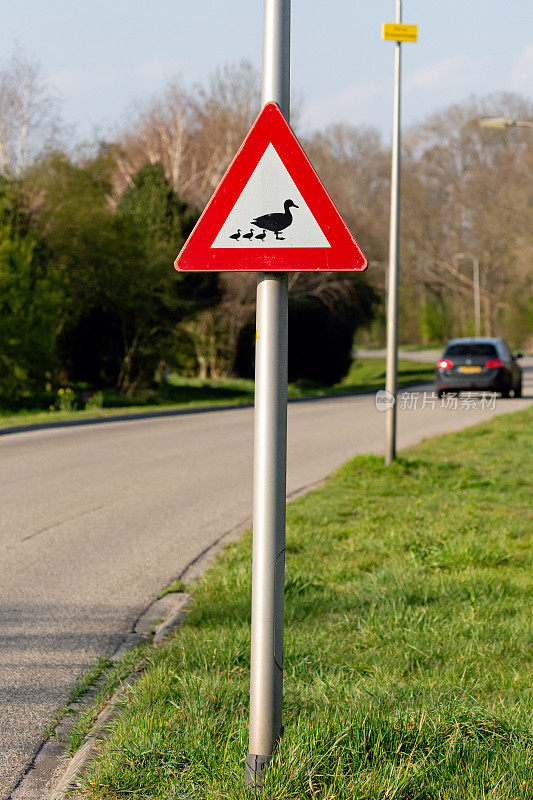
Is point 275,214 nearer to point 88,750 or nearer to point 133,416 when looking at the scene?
point 88,750

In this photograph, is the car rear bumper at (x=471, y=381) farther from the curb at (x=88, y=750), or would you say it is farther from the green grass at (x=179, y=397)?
the curb at (x=88, y=750)

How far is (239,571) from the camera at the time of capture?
612 centimetres

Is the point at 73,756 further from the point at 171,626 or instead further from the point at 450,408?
the point at 450,408

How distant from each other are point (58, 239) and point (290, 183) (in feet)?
80.3

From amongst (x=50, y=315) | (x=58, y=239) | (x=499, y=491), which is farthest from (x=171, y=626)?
(x=58, y=239)

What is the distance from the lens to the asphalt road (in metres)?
4.69

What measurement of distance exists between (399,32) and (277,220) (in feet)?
27.4

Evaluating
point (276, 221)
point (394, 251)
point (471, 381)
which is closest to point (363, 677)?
point (276, 221)

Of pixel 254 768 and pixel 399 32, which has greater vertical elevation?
pixel 399 32

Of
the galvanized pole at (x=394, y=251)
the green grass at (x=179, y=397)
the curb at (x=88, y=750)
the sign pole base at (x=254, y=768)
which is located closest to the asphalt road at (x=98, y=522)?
the curb at (x=88, y=750)

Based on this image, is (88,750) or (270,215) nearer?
(270,215)

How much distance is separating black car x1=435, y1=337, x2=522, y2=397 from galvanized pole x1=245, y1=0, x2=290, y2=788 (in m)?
21.6

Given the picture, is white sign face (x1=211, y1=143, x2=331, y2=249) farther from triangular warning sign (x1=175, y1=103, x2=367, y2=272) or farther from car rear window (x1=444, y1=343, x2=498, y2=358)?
car rear window (x1=444, y1=343, x2=498, y2=358)

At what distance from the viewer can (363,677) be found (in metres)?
4.12
